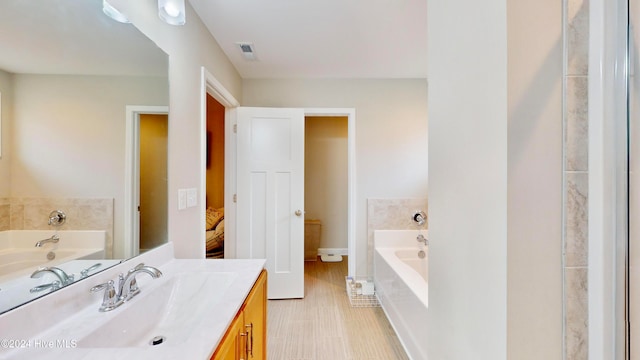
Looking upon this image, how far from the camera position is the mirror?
72 cm

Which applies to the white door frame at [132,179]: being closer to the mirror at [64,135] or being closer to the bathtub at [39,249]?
the mirror at [64,135]

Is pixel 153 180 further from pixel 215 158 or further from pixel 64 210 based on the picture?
pixel 215 158

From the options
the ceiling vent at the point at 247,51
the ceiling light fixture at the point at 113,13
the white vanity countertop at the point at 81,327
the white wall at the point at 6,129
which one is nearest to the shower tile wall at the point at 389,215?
the ceiling vent at the point at 247,51

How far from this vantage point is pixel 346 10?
1707 millimetres

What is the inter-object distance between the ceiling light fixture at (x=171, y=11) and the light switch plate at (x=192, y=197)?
3.01 ft

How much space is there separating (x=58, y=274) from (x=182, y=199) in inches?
29.0

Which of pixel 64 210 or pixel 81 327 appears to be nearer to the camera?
pixel 81 327

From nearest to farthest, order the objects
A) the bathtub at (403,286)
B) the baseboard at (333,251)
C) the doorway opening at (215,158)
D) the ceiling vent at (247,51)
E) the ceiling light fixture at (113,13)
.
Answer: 1. the ceiling light fixture at (113,13)
2. the bathtub at (403,286)
3. the ceiling vent at (247,51)
4. the doorway opening at (215,158)
5. the baseboard at (333,251)

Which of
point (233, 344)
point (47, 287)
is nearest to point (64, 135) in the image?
point (47, 287)

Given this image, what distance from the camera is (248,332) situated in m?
1.05

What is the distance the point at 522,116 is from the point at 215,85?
78.7 inches

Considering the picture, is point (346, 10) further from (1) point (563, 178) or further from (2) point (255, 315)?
(2) point (255, 315)

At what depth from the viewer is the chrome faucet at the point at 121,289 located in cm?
88

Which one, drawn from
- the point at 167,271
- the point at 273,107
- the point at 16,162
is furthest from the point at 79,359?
the point at 273,107
